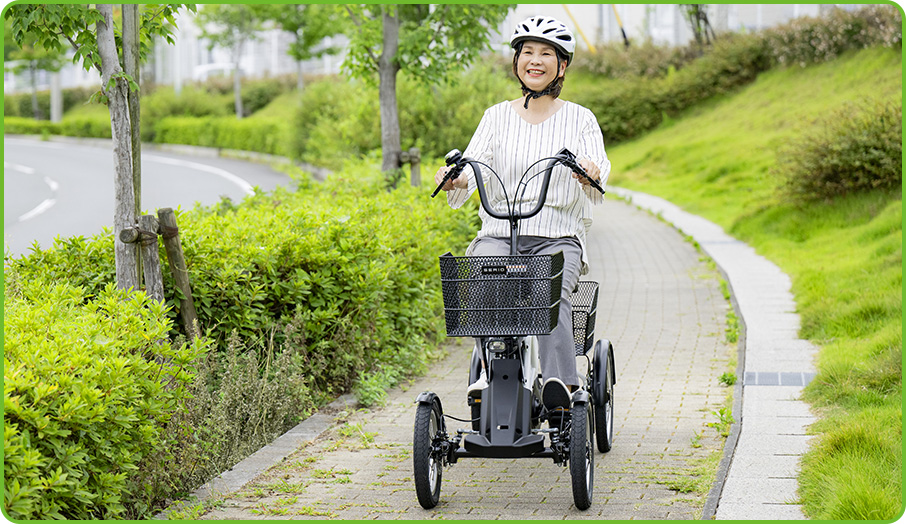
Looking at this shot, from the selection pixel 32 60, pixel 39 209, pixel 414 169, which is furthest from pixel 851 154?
pixel 32 60

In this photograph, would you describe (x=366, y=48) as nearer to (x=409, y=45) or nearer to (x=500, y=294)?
(x=409, y=45)

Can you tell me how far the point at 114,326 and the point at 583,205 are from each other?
214 centimetres

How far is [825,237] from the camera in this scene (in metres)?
11.6

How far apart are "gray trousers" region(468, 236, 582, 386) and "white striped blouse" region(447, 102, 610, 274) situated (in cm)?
8

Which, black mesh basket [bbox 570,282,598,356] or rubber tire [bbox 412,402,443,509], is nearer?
rubber tire [bbox 412,402,443,509]

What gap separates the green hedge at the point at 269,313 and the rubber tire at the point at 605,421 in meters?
1.49

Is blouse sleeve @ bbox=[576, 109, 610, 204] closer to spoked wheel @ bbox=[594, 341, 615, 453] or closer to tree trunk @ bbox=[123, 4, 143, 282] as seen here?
spoked wheel @ bbox=[594, 341, 615, 453]

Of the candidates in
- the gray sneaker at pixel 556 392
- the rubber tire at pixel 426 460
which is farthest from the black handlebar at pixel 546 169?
the rubber tire at pixel 426 460

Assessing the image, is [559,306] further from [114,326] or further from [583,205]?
[114,326]

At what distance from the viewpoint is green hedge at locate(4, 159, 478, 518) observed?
445cm

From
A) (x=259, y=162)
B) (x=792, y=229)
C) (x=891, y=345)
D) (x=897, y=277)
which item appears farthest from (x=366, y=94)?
(x=259, y=162)

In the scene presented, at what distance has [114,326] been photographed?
4008 millimetres

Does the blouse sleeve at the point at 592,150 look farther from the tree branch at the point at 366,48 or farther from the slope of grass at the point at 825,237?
the tree branch at the point at 366,48

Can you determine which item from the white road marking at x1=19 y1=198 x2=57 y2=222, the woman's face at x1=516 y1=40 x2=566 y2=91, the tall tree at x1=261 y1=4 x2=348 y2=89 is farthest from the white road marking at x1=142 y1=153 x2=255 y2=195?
the woman's face at x1=516 y1=40 x2=566 y2=91
